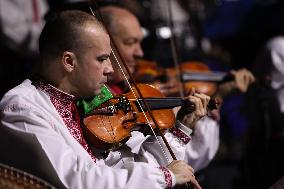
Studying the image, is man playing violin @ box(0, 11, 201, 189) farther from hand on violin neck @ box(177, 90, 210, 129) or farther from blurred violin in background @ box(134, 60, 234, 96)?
blurred violin in background @ box(134, 60, 234, 96)

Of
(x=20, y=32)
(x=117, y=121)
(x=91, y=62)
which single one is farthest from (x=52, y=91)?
(x=20, y=32)

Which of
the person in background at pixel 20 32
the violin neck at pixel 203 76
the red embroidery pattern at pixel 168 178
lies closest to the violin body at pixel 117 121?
the red embroidery pattern at pixel 168 178

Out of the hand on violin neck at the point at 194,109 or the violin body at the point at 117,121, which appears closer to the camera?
the violin body at the point at 117,121

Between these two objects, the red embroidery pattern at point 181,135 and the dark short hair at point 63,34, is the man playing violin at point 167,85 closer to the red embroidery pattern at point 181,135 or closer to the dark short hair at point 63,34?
the red embroidery pattern at point 181,135

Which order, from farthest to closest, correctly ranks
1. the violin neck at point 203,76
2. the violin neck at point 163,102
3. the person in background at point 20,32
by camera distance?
the person in background at point 20,32, the violin neck at point 203,76, the violin neck at point 163,102

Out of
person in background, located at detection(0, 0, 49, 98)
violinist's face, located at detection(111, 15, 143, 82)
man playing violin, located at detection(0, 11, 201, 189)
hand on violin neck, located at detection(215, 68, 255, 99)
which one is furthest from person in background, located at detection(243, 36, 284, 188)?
man playing violin, located at detection(0, 11, 201, 189)

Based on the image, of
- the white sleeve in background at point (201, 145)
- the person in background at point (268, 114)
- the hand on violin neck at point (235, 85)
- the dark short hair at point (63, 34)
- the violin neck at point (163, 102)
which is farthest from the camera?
the person in background at point (268, 114)

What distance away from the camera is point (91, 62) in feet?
9.68

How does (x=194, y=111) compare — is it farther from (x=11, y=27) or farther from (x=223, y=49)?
(x=223, y=49)

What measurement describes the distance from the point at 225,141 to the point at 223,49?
1.11 metres

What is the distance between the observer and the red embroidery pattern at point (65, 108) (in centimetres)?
293

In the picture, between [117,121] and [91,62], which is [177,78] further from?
[91,62]

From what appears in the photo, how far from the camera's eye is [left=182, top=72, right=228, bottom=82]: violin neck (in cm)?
438

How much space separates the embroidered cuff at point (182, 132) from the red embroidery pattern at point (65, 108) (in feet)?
1.86
